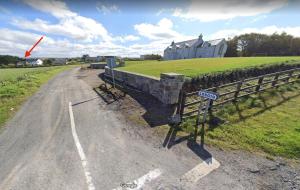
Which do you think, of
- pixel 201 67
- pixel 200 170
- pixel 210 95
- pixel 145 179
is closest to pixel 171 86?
pixel 210 95

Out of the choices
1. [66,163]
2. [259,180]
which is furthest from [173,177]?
[66,163]

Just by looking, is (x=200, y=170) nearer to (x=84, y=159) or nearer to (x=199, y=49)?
(x=84, y=159)

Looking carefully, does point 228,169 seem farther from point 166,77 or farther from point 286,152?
point 166,77

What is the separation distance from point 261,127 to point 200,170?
348cm

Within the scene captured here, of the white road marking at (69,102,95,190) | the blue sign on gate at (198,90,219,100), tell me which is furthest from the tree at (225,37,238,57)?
the white road marking at (69,102,95,190)

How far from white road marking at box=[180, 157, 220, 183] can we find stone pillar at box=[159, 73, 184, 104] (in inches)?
185

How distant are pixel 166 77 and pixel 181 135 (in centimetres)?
360

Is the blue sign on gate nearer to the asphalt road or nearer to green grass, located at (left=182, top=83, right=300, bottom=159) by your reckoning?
green grass, located at (left=182, top=83, right=300, bottom=159)

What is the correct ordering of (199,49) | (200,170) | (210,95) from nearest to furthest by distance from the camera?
(200,170) < (210,95) < (199,49)

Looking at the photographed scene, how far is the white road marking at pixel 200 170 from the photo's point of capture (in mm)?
4066

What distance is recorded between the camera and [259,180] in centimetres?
395

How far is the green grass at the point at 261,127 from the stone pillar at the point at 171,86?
90.0 inches

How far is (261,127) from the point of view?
6371 mm

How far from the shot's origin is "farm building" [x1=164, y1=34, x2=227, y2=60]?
51.7 metres
